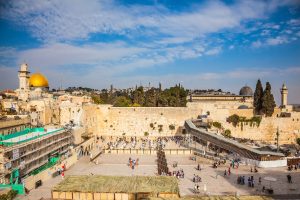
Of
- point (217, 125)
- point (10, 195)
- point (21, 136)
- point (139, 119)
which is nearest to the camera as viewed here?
point (10, 195)

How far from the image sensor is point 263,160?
19.8 metres

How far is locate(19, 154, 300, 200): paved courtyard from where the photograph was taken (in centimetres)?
1528

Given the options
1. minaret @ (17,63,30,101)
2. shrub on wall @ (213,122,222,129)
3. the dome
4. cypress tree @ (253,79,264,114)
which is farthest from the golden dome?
the dome

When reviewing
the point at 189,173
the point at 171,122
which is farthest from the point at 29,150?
the point at 171,122

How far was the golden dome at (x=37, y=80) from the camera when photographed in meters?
46.4

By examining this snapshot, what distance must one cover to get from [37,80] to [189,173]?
35.1 m

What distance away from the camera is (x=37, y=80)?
154ft

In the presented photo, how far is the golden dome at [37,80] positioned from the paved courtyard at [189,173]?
25.9 m

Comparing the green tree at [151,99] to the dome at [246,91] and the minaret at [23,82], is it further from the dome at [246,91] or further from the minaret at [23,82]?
the dome at [246,91]

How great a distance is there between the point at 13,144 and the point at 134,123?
2175 cm

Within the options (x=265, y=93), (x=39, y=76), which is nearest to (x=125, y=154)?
(x=265, y=93)

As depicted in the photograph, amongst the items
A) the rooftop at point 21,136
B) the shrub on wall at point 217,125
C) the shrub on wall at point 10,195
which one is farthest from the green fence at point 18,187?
the shrub on wall at point 217,125

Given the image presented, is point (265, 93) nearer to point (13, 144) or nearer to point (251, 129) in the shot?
point (251, 129)

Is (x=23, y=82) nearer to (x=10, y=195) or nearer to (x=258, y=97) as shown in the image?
(x=10, y=195)
